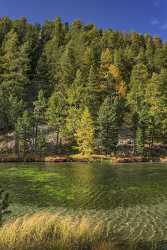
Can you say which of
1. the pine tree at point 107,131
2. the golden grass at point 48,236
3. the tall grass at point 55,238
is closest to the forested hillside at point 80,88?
the pine tree at point 107,131

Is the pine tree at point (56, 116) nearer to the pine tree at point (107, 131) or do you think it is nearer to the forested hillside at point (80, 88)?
the forested hillside at point (80, 88)

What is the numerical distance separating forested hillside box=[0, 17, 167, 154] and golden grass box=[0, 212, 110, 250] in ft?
256

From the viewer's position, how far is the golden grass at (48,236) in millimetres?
16781

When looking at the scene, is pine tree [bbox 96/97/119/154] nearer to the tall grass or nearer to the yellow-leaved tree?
the yellow-leaved tree

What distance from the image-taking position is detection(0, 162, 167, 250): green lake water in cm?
2448

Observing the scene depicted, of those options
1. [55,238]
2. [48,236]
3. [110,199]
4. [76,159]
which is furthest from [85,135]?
[55,238]

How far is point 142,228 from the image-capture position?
23.9m

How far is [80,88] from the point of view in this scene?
118 metres

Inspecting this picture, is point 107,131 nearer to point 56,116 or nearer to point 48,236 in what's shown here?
point 56,116

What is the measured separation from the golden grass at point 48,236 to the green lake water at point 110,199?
10.5 ft

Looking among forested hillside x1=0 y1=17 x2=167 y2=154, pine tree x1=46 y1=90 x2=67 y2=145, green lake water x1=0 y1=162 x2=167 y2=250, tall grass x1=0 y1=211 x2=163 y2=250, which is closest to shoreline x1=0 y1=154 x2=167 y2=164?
forested hillside x1=0 y1=17 x2=167 y2=154

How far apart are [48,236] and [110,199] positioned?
17.7 metres

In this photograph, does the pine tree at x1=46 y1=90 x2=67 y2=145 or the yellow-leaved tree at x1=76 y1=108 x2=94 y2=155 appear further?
the pine tree at x1=46 y1=90 x2=67 y2=145

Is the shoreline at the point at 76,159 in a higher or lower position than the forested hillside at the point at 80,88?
lower
